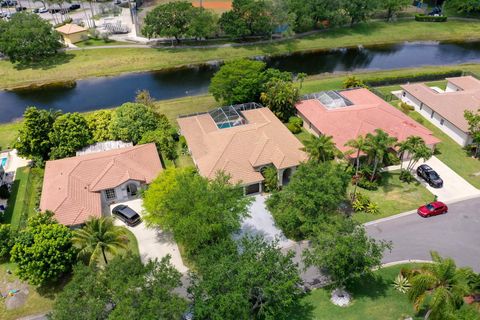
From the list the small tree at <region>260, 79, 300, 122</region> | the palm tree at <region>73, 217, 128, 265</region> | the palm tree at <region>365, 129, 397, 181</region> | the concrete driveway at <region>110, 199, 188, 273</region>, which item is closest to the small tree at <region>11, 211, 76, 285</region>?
the palm tree at <region>73, 217, 128, 265</region>

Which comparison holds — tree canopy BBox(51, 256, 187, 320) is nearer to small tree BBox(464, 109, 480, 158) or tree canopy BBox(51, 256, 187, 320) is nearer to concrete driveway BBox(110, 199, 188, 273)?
concrete driveway BBox(110, 199, 188, 273)

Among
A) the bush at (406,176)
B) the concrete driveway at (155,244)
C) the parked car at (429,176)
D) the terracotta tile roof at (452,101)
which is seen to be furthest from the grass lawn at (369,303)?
the terracotta tile roof at (452,101)

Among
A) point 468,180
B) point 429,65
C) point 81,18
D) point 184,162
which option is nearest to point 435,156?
point 468,180

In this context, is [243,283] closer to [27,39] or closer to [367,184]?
[367,184]

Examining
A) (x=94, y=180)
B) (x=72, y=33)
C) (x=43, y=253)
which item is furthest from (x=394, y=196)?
(x=72, y=33)

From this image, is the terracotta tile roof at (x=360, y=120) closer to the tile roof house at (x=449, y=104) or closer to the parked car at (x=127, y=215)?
the tile roof house at (x=449, y=104)

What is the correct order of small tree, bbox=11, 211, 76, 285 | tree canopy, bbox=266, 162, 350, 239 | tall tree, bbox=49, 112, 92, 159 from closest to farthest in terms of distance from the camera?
small tree, bbox=11, 211, 76, 285, tree canopy, bbox=266, 162, 350, 239, tall tree, bbox=49, 112, 92, 159
